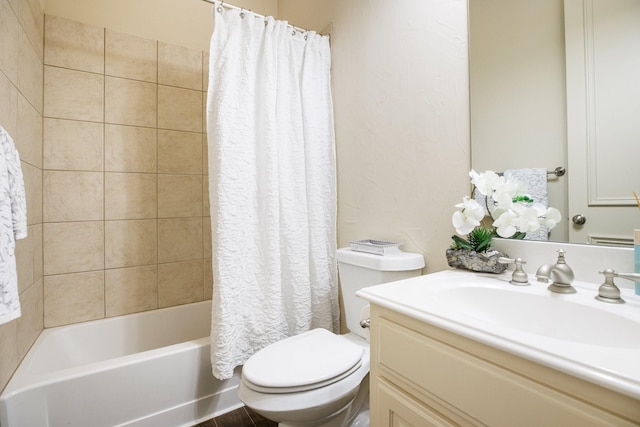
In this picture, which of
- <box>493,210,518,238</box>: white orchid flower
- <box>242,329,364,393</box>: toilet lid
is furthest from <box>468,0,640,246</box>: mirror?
<box>242,329,364,393</box>: toilet lid

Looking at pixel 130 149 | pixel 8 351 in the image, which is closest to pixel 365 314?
pixel 8 351

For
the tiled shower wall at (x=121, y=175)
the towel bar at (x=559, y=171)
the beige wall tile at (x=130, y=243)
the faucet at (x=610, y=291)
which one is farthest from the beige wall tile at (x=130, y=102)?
the faucet at (x=610, y=291)

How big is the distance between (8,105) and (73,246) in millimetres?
859

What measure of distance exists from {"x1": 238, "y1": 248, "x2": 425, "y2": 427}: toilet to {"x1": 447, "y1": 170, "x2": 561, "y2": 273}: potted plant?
0.25m

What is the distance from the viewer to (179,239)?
201 centimetres

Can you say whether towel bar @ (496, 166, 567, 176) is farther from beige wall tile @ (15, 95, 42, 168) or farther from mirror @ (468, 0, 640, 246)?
beige wall tile @ (15, 95, 42, 168)

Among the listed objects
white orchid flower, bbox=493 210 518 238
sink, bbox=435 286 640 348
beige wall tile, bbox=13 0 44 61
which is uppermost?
beige wall tile, bbox=13 0 44 61

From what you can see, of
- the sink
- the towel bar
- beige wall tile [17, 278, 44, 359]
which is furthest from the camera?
beige wall tile [17, 278, 44, 359]

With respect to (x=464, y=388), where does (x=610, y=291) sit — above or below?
above

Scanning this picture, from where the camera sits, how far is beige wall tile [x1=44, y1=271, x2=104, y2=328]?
164 cm

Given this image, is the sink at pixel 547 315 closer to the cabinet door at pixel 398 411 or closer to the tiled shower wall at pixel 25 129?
the cabinet door at pixel 398 411

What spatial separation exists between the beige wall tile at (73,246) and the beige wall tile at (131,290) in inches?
4.7

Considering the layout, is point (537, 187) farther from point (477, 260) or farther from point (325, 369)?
point (325, 369)

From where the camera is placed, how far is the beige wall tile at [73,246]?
1.64 m
